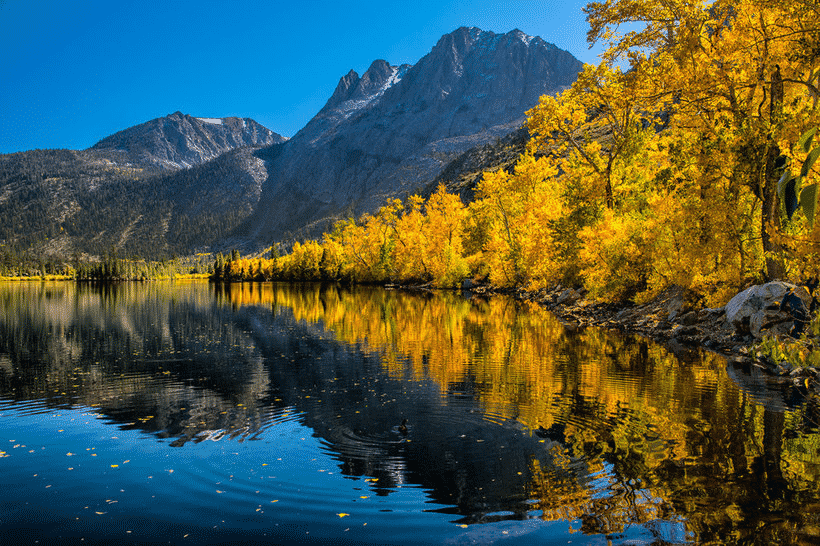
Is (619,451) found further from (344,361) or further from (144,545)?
(344,361)

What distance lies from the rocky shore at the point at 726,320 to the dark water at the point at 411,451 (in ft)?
4.74

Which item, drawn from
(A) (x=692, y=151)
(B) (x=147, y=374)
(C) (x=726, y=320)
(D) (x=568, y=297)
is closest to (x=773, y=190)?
(A) (x=692, y=151)

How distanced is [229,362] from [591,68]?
27.2 meters

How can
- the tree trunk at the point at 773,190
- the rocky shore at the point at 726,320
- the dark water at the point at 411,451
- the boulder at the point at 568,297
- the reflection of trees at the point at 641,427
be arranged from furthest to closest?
the boulder at the point at 568,297 → the tree trunk at the point at 773,190 → the rocky shore at the point at 726,320 → the reflection of trees at the point at 641,427 → the dark water at the point at 411,451

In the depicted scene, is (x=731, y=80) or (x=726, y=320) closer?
(x=731, y=80)

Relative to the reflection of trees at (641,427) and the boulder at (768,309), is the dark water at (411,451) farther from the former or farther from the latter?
the boulder at (768,309)

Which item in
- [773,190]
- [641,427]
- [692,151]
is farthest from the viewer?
[692,151]

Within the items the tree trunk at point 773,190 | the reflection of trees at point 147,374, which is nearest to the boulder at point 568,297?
the tree trunk at point 773,190

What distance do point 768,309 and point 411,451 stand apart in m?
17.2

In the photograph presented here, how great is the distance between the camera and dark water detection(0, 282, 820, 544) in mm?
8164

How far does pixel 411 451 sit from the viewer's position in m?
11.4

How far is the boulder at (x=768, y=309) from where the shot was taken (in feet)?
→ 63.2

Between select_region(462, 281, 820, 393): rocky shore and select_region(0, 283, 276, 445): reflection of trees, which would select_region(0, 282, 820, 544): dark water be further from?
select_region(462, 281, 820, 393): rocky shore

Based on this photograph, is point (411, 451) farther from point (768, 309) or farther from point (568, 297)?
point (568, 297)
